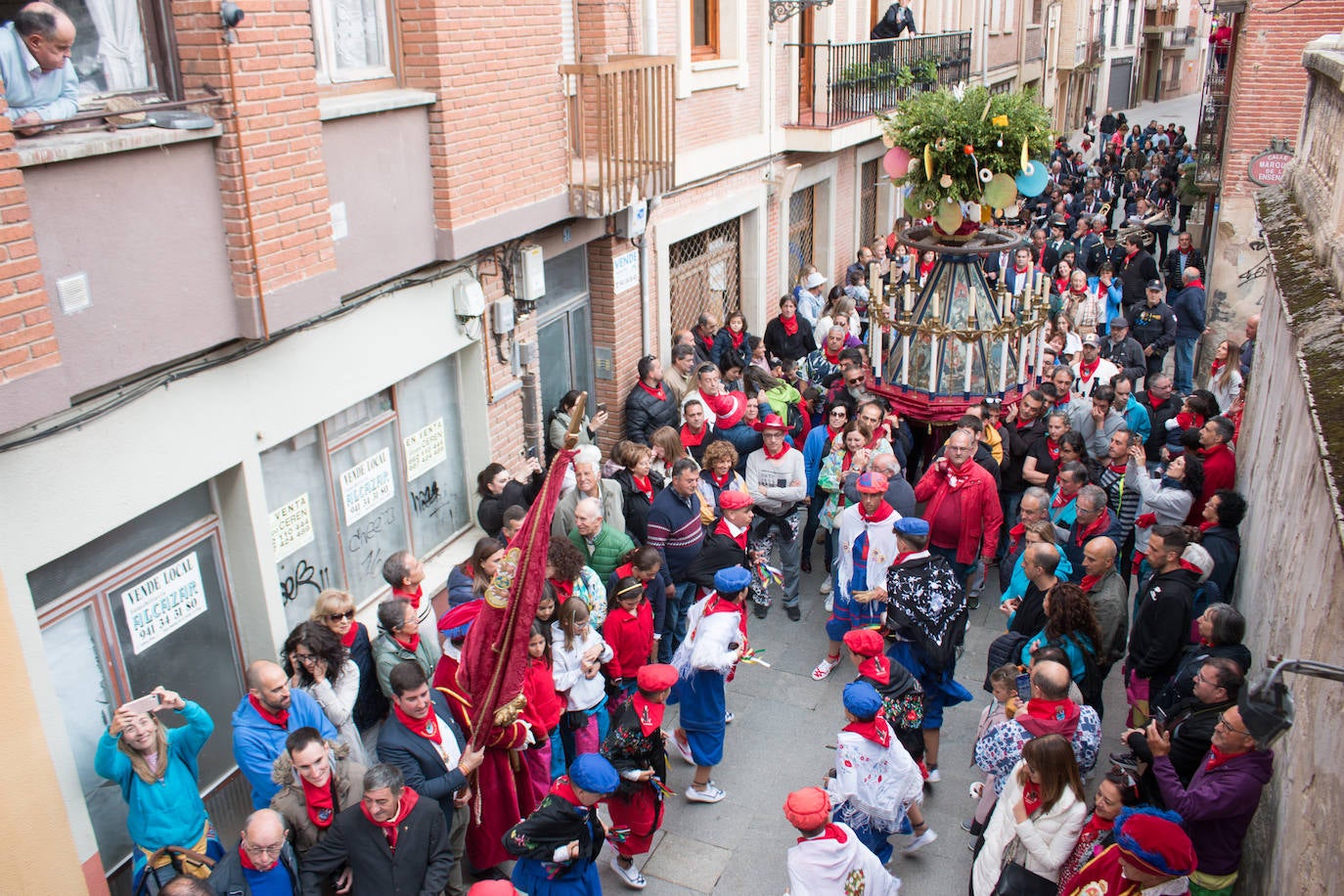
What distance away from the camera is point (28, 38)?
452 cm

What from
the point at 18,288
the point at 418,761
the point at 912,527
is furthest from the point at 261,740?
the point at 912,527

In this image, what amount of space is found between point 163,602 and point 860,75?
12693 mm

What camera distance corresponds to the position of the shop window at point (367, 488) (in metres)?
6.53

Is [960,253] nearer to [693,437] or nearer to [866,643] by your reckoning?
[693,437]

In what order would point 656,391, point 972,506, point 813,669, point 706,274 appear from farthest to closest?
point 706,274 → point 656,391 → point 813,669 → point 972,506

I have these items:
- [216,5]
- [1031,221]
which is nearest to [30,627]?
[216,5]

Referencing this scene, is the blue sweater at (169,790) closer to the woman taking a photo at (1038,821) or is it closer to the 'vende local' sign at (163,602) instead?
the 'vende local' sign at (163,602)

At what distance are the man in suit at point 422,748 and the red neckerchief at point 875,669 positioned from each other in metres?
2.11

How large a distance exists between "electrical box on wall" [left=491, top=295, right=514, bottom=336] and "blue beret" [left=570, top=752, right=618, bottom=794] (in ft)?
13.9

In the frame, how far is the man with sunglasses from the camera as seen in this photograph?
15.8ft

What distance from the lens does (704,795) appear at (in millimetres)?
6836

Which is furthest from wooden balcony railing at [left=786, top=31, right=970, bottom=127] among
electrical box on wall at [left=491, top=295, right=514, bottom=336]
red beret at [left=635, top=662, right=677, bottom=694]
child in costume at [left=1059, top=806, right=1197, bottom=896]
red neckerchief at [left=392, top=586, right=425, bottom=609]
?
child in costume at [left=1059, top=806, right=1197, bottom=896]

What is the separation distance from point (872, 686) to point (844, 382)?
14.8 ft

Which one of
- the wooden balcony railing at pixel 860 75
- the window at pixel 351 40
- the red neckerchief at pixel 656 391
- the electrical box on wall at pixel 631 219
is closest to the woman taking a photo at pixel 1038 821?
the window at pixel 351 40
